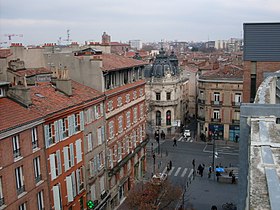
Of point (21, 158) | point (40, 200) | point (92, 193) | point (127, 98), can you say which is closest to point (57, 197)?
point (40, 200)

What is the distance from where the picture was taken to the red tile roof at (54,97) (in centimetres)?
2353

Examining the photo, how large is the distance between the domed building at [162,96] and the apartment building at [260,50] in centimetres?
3162

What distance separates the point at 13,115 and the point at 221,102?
139 feet

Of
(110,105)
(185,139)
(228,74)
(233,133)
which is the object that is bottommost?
(185,139)

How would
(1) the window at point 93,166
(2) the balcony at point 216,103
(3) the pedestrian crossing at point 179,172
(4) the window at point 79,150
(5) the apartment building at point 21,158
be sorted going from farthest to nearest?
(2) the balcony at point 216,103, (3) the pedestrian crossing at point 179,172, (1) the window at point 93,166, (4) the window at point 79,150, (5) the apartment building at point 21,158

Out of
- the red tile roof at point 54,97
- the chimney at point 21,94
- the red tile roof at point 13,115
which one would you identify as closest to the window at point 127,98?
the red tile roof at point 54,97

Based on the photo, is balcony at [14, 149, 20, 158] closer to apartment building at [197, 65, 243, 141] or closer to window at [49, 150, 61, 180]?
window at [49, 150, 61, 180]

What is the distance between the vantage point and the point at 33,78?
94.8ft

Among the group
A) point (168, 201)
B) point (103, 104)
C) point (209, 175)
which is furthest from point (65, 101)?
point (209, 175)

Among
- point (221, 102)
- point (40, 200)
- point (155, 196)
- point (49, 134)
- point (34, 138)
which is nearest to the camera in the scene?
point (34, 138)

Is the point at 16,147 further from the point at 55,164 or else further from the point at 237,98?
the point at 237,98

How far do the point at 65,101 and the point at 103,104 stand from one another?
6.08 metres

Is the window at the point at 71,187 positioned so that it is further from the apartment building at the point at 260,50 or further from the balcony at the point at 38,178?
the apartment building at the point at 260,50

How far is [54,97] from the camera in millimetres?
26094
